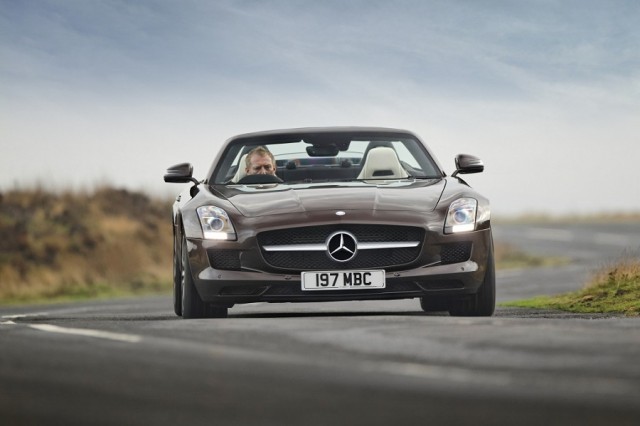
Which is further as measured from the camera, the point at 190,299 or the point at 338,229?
the point at 190,299

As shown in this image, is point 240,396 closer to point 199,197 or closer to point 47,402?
point 47,402

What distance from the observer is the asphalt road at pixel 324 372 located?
5340mm

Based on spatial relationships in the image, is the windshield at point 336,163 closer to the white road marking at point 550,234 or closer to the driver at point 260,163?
the driver at point 260,163

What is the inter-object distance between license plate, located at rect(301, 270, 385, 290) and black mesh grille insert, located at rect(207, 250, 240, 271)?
1.81 feet

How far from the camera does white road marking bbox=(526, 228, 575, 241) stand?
63344 millimetres

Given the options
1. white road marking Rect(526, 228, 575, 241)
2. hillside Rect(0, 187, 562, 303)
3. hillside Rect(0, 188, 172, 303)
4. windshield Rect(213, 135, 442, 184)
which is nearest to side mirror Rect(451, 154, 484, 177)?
windshield Rect(213, 135, 442, 184)

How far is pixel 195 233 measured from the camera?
10.5 m

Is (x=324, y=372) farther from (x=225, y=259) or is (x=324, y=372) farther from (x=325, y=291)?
(x=225, y=259)

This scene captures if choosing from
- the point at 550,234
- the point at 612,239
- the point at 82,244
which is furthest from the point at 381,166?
the point at 550,234

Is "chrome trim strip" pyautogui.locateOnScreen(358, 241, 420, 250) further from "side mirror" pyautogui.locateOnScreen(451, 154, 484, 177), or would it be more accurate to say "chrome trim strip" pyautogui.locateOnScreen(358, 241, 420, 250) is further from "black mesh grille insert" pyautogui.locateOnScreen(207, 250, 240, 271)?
"side mirror" pyautogui.locateOnScreen(451, 154, 484, 177)

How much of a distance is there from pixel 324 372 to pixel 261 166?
5.44 m

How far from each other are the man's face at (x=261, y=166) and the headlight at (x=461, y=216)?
1.99 meters

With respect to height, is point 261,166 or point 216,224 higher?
point 261,166

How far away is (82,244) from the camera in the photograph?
33.9 meters
